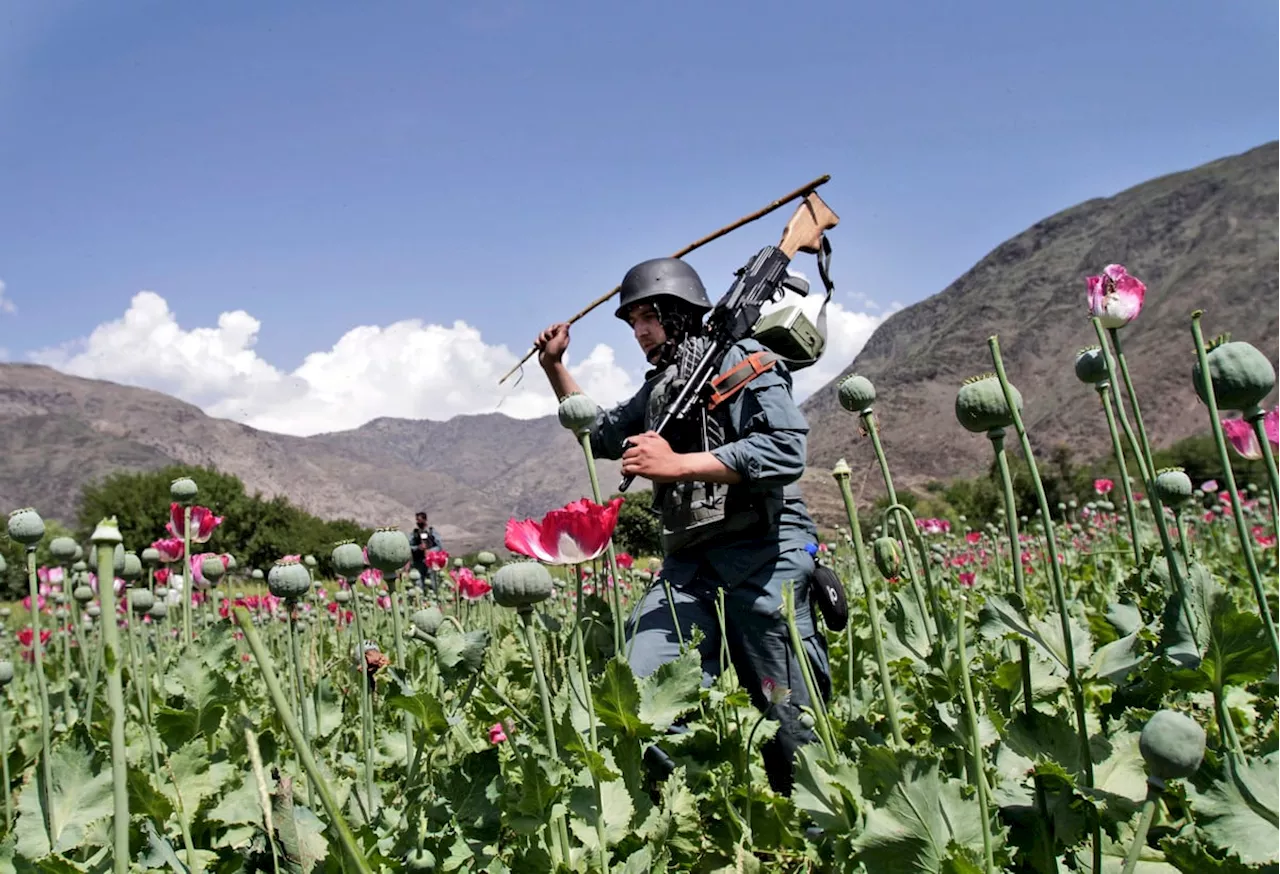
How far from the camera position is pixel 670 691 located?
1.38 meters

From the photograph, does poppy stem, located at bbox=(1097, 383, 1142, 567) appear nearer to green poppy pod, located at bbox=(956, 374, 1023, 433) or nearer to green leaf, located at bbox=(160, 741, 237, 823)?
green poppy pod, located at bbox=(956, 374, 1023, 433)

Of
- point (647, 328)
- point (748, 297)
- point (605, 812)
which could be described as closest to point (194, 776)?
point (605, 812)

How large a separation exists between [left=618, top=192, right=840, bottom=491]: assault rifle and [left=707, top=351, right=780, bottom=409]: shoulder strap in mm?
81

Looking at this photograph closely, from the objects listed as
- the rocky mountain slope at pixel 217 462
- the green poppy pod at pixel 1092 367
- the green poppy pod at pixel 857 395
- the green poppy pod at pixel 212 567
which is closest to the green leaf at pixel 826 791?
the green poppy pod at pixel 857 395

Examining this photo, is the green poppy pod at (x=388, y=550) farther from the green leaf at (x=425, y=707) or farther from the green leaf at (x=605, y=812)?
the green leaf at (x=605, y=812)

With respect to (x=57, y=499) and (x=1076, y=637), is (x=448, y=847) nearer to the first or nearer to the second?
(x=1076, y=637)

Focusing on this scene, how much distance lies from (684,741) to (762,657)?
2.50ft

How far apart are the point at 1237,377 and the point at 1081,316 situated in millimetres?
75109

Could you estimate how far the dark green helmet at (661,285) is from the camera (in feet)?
9.14

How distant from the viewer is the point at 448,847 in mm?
1225

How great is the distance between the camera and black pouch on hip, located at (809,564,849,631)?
7.45 feet

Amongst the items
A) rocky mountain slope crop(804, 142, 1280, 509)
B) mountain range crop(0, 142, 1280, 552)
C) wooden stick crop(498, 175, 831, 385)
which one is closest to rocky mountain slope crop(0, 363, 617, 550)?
mountain range crop(0, 142, 1280, 552)

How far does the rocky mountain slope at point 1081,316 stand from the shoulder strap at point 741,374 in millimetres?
54620

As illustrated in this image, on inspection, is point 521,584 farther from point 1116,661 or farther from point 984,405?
point 1116,661
